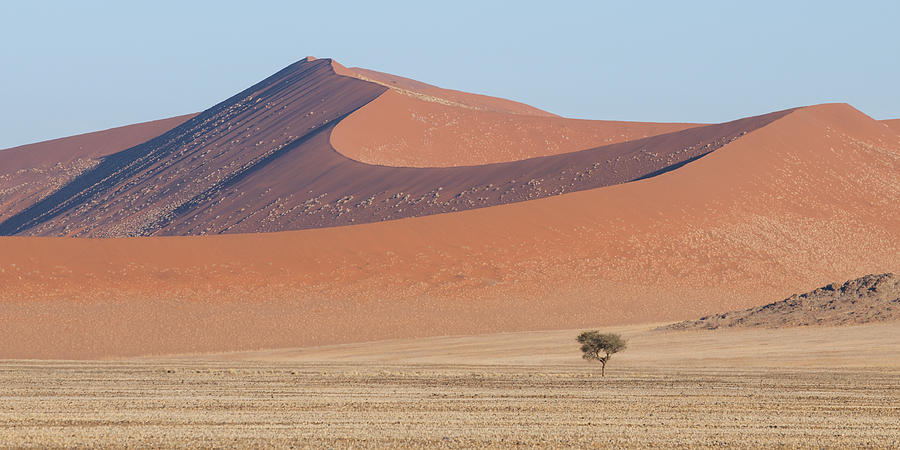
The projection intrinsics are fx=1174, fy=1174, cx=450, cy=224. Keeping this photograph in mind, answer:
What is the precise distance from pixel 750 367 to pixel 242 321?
19963 millimetres

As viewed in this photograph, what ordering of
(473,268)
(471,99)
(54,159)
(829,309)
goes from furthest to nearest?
1. (471,99)
2. (54,159)
3. (473,268)
4. (829,309)

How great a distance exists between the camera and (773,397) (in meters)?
23.3

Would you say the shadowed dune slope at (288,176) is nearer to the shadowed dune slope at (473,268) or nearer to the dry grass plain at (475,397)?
the shadowed dune slope at (473,268)

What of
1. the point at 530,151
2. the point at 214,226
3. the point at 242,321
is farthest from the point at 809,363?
the point at 530,151

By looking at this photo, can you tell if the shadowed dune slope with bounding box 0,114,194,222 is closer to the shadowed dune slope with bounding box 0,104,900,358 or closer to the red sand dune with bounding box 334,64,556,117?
the red sand dune with bounding box 334,64,556,117

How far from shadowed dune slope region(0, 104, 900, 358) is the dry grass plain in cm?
510

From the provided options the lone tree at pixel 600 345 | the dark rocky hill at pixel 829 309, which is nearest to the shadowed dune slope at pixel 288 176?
the dark rocky hill at pixel 829 309

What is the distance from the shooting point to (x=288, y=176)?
8238 cm

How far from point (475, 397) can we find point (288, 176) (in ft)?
199

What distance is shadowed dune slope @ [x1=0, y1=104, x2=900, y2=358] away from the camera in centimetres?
4422

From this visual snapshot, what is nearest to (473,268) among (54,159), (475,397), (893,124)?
(475,397)

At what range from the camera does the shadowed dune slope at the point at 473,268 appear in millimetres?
44219

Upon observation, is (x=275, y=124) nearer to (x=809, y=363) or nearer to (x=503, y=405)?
(x=809, y=363)

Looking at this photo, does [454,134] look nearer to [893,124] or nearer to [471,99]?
[893,124]
